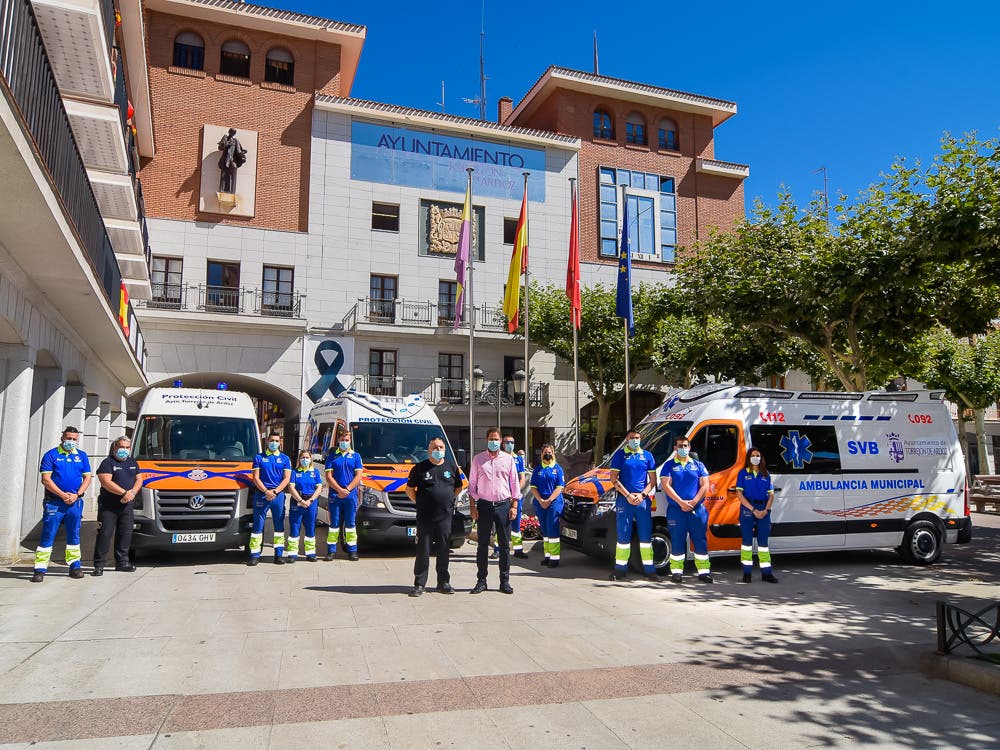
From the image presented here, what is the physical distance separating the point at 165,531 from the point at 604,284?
79.2 ft

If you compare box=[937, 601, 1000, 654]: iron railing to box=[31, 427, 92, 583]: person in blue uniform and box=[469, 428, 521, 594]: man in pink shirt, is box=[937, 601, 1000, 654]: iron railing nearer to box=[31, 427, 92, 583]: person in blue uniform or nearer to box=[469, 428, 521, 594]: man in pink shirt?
box=[469, 428, 521, 594]: man in pink shirt

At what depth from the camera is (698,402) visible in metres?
10.8

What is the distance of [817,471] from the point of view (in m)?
10.8

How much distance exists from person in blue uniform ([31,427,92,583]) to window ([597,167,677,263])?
2550 centimetres

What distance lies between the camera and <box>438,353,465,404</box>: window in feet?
94.4

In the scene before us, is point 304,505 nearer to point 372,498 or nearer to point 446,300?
point 372,498

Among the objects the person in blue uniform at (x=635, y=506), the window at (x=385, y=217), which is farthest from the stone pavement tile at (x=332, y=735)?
the window at (x=385, y=217)

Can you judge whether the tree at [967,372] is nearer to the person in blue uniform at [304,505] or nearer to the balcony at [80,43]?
the person in blue uniform at [304,505]

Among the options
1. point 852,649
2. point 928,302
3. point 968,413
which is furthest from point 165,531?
point 968,413

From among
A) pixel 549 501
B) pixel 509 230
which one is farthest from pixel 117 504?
pixel 509 230

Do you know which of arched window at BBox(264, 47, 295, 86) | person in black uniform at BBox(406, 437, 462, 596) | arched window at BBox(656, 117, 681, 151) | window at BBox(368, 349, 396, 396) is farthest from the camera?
arched window at BBox(656, 117, 681, 151)

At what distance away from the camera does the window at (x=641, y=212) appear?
31984 mm

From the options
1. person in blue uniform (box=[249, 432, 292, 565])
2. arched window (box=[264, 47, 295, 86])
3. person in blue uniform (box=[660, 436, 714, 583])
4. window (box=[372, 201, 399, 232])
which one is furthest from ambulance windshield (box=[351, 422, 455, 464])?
arched window (box=[264, 47, 295, 86])

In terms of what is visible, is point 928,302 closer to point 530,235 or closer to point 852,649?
point 852,649
